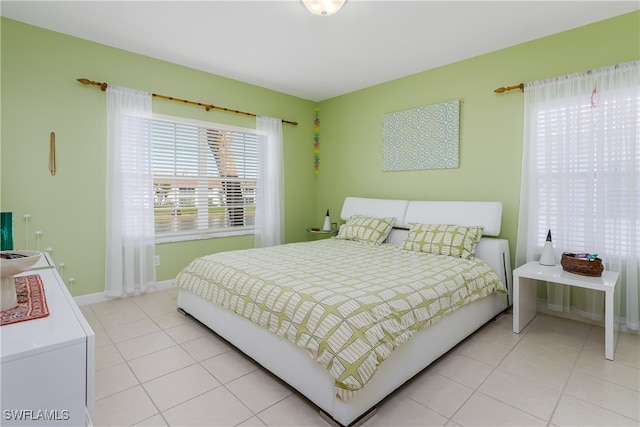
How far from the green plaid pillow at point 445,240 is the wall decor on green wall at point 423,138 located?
839 millimetres

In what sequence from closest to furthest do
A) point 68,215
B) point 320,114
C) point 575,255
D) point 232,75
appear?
1. point 575,255
2. point 68,215
3. point 232,75
4. point 320,114

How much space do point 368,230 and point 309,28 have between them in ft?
6.99

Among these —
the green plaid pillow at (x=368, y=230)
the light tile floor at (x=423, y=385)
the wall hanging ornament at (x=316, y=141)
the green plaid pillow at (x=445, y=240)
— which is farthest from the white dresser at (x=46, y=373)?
the wall hanging ornament at (x=316, y=141)

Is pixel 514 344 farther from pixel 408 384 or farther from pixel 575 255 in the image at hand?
pixel 408 384

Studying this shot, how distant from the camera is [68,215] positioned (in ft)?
10.0

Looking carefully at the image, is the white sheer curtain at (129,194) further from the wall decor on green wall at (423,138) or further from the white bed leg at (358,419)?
the wall decor on green wall at (423,138)

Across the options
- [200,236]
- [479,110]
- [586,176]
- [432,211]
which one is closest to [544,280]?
[586,176]

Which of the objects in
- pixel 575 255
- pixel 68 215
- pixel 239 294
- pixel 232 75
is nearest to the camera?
pixel 239 294

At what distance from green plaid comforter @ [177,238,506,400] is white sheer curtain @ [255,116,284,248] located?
136cm

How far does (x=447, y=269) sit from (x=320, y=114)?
11.2 ft

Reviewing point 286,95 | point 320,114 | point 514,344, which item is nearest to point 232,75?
point 286,95

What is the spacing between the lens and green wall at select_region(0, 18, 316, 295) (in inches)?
109

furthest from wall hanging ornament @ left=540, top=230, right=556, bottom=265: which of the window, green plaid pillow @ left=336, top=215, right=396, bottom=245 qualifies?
the window

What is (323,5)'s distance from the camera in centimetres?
230
